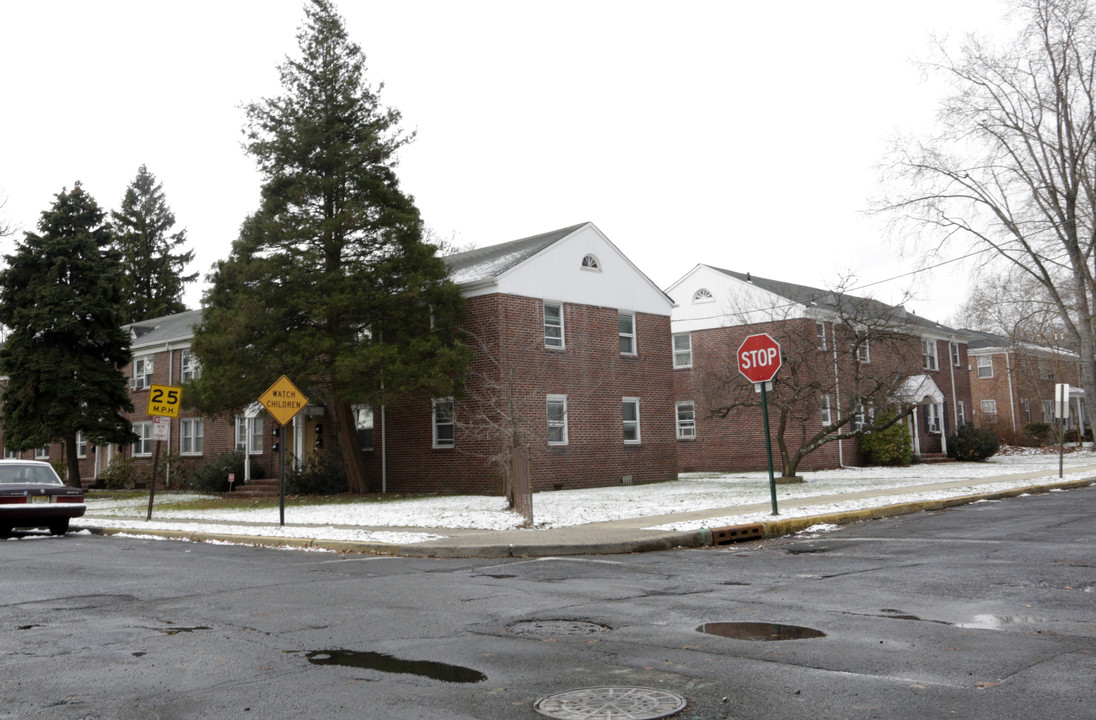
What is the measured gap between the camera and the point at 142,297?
70.0 m

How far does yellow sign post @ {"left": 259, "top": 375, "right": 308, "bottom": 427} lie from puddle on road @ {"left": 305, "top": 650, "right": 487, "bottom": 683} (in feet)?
35.9

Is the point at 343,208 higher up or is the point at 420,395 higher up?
the point at 343,208

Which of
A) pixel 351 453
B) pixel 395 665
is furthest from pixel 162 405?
pixel 395 665

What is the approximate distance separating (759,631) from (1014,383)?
199 feet

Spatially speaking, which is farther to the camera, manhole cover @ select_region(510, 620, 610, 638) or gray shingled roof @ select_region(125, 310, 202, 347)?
gray shingled roof @ select_region(125, 310, 202, 347)

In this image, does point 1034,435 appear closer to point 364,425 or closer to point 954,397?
point 954,397

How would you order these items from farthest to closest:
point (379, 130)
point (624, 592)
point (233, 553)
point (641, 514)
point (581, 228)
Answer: point (581, 228), point (379, 130), point (641, 514), point (233, 553), point (624, 592)

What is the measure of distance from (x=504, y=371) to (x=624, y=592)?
17061mm

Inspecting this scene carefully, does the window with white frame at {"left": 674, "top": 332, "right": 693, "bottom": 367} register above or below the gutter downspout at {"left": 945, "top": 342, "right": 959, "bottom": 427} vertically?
above

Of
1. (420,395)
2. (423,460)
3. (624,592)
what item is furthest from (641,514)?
(423,460)

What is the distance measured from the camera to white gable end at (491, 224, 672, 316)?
27.2 m

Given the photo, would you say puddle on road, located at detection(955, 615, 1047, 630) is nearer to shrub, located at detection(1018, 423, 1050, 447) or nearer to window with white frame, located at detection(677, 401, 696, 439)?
window with white frame, located at detection(677, 401, 696, 439)

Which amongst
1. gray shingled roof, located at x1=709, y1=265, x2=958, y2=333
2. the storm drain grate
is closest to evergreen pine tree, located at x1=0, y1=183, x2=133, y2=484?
gray shingled roof, located at x1=709, y1=265, x2=958, y2=333

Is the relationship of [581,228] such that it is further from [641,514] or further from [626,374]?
[641,514]
